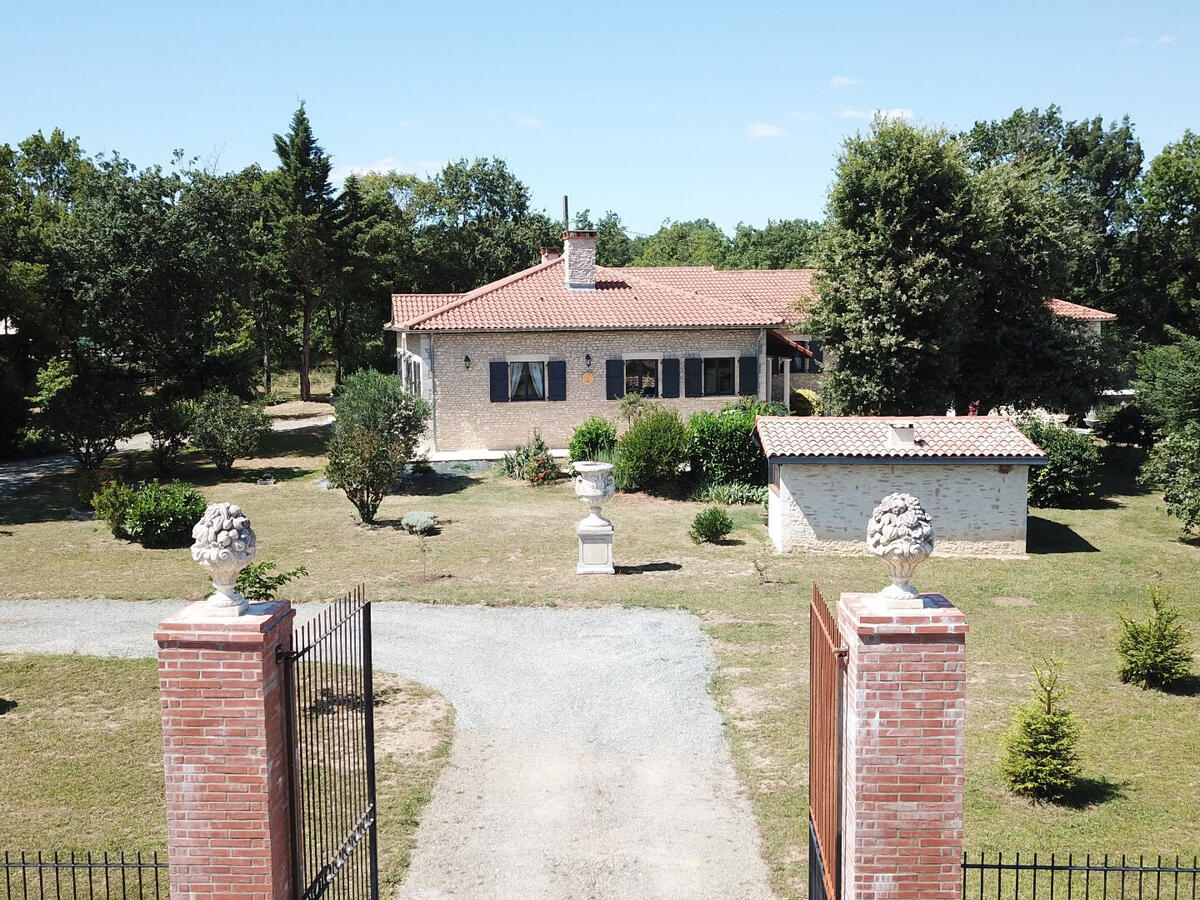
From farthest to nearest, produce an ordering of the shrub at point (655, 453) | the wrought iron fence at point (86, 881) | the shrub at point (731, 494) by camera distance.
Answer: the shrub at point (655, 453) → the shrub at point (731, 494) → the wrought iron fence at point (86, 881)

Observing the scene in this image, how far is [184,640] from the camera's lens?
18.2 ft

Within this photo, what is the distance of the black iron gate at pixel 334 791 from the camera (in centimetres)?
605

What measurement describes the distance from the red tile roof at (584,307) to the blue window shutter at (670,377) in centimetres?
106

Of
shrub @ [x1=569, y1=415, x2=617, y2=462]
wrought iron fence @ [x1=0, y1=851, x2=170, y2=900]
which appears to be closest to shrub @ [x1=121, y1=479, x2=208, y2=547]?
shrub @ [x1=569, y1=415, x2=617, y2=462]

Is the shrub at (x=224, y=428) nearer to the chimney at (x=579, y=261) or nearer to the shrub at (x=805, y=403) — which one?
the chimney at (x=579, y=261)

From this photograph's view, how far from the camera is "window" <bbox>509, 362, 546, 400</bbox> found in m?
28.2

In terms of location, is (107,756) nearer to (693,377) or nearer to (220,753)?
(220,753)

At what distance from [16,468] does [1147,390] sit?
2992 centimetres

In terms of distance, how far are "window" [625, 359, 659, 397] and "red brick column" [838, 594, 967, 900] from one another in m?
23.2

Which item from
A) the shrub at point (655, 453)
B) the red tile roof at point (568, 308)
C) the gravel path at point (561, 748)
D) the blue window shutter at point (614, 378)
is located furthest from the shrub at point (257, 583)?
the blue window shutter at point (614, 378)

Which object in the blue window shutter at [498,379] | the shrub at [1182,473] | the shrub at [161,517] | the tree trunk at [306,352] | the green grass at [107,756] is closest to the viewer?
the green grass at [107,756]

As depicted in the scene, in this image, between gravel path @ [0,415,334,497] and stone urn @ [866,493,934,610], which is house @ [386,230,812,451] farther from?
stone urn @ [866,493,934,610]

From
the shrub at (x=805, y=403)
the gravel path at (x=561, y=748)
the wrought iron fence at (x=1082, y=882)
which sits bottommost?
the wrought iron fence at (x=1082, y=882)

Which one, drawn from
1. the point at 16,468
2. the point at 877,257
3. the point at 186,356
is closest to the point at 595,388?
the point at 877,257
